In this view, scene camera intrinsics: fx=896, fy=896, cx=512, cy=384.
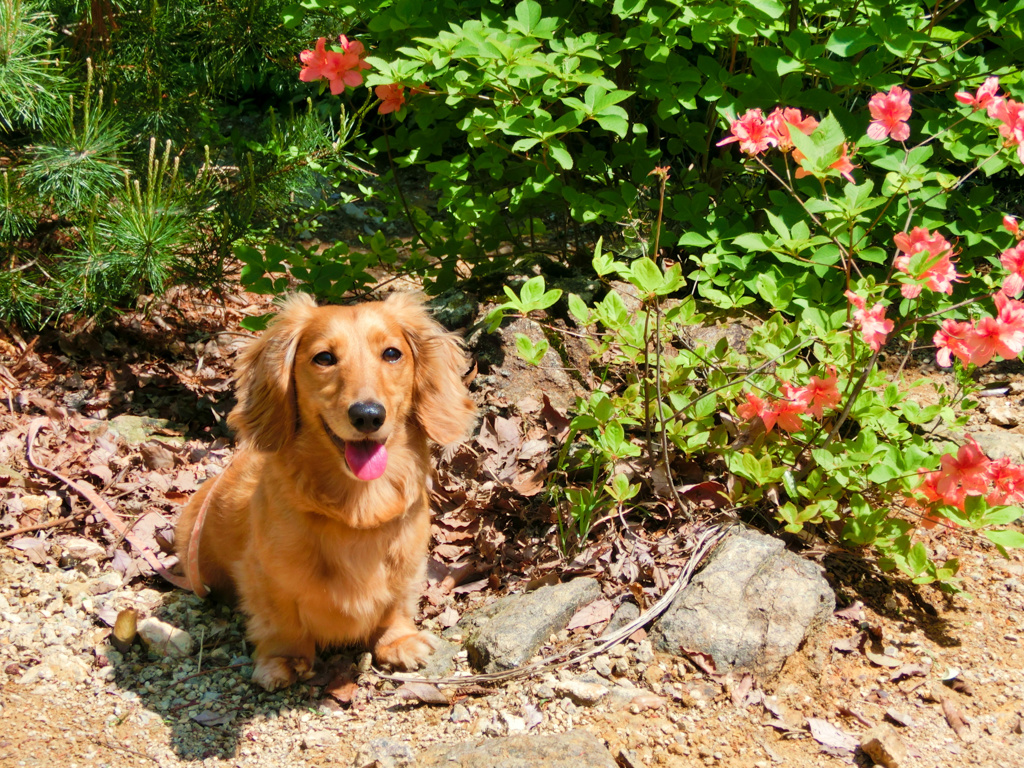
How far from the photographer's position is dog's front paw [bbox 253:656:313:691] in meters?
2.80

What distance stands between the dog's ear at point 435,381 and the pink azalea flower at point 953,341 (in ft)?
4.65

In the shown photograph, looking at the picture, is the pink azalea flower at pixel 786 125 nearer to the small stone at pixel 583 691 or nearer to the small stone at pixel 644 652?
the small stone at pixel 644 652

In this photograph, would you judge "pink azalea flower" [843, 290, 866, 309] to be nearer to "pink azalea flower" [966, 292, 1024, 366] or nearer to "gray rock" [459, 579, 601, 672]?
"pink azalea flower" [966, 292, 1024, 366]

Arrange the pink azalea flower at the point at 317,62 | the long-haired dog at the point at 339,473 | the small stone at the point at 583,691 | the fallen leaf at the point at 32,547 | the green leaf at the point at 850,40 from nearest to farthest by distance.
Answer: the small stone at the point at 583,691, the long-haired dog at the point at 339,473, the green leaf at the point at 850,40, the fallen leaf at the point at 32,547, the pink azalea flower at the point at 317,62

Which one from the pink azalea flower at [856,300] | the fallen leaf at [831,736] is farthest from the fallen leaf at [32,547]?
the pink azalea flower at [856,300]

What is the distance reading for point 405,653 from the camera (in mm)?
2883

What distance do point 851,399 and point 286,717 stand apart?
6.46ft

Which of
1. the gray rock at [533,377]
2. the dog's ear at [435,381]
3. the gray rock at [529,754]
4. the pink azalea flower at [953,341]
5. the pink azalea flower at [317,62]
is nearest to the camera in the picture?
the gray rock at [529,754]

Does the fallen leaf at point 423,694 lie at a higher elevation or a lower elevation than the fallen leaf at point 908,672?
lower

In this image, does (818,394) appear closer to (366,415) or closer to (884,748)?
(884,748)

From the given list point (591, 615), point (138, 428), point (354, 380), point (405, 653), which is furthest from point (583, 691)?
point (138, 428)

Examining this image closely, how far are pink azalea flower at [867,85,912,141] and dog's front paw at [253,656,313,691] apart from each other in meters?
2.37

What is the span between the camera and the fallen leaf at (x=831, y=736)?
235 cm

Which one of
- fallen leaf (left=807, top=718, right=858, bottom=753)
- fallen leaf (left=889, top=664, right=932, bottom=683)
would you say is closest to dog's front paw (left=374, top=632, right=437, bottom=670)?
fallen leaf (left=807, top=718, right=858, bottom=753)
